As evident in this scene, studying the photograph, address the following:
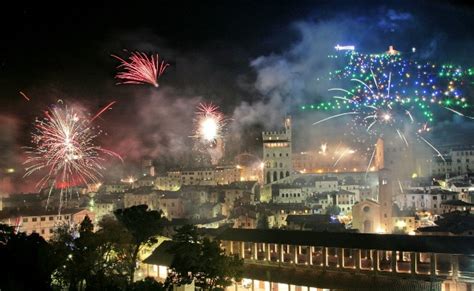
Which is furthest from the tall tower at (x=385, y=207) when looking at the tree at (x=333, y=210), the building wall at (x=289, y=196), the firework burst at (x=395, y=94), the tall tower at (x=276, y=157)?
the tall tower at (x=276, y=157)

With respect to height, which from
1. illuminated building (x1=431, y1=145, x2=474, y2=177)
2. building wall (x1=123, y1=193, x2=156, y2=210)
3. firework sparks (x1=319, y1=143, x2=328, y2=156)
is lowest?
building wall (x1=123, y1=193, x2=156, y2=210)

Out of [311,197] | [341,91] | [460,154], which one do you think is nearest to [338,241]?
[311,197]

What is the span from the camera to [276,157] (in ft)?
184

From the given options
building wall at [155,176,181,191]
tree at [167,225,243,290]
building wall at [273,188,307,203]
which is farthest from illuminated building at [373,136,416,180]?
tree at [167,225,243,290]

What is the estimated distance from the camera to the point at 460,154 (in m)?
51.1

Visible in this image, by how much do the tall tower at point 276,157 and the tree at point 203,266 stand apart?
36271mm

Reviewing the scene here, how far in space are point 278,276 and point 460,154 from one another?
125ft

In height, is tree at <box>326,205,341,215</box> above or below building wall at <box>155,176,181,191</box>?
below

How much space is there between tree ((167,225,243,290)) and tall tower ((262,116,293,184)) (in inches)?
1428

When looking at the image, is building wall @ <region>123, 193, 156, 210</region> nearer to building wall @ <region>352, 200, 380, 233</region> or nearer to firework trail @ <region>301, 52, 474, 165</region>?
building wall @ <region>352, 200, 380, 233</region>

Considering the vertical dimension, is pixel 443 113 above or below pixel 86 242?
above

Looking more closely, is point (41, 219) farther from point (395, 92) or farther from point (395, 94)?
point (395, 92)

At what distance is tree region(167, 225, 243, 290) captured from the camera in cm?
1853

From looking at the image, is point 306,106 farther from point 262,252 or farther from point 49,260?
point 49,260
